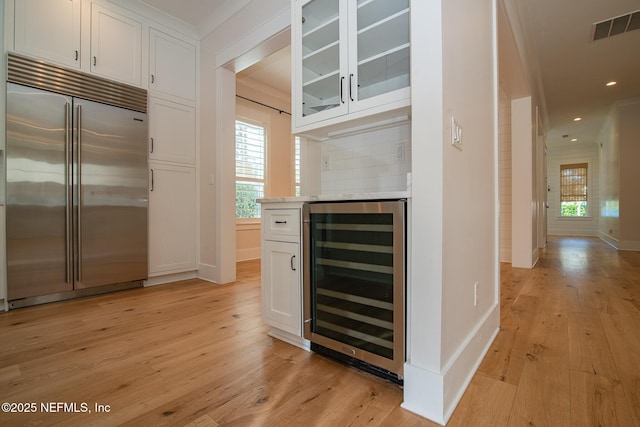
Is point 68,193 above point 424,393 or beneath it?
above

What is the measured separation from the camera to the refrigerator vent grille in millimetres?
2330

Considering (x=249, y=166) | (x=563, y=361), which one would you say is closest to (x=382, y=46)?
(x=563, y=361)

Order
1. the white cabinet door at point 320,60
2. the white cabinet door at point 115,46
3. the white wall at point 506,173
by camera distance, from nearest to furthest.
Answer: the white cabinet door at point 320,60
the white cabinet door at point 115,46
the white wall at point 506,173

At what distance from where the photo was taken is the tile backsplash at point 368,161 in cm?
186

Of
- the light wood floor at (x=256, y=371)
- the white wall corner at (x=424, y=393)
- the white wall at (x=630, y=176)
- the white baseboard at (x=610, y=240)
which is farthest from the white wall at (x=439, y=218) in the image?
the white baseboard at (x=610, y=240)

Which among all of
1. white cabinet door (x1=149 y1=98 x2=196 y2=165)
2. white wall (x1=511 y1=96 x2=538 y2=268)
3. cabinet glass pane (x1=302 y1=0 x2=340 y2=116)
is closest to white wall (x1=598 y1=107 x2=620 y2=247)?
white wall (x1=511 y1=96 x2=538 y2=268)

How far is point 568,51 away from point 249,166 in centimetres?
466

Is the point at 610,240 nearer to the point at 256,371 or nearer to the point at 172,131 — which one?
the point at 256,371

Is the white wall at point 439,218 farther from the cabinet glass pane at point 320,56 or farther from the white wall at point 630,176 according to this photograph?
the white wall at point 630,176

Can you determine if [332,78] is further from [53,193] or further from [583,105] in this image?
[583,105]

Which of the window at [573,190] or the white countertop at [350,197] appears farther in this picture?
the window at [573,190]

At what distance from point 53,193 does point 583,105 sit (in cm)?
833

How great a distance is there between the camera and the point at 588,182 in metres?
8.84

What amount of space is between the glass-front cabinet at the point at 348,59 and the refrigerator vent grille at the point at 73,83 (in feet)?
6.55
